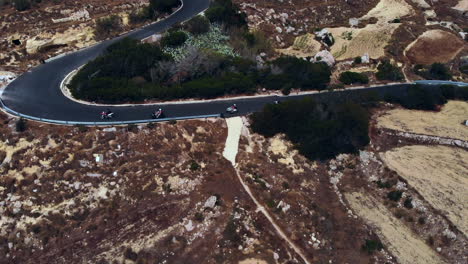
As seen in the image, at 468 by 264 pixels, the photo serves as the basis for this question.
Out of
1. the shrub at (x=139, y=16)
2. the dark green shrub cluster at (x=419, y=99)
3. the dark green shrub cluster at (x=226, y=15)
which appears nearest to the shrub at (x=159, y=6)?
the shrub at (x=139, y=16)

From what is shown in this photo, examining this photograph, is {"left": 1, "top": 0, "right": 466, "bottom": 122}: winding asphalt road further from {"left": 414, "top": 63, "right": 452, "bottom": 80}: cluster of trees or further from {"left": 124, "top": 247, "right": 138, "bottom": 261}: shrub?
{"left": 124, "top": 247, "right": 138, "bottom": 261}: shrub

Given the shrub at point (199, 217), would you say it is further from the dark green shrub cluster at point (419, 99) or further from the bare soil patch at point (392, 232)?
the dark green shrub cluster at point (419, 99)

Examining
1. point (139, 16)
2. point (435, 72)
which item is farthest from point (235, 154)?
point (435, 72)

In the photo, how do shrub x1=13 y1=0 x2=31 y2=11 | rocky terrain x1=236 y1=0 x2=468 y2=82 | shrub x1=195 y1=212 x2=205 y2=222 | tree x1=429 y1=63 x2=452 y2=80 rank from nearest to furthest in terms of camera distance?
shrub x1=195 y1=212 x2=205 y2=222, tree x1=429 y1=63 x2=452 y2=80, shrub x1=13 y1=0 x2=31 y2=11, rocky terrain x1=236 y1=0 x2=468 y2=82

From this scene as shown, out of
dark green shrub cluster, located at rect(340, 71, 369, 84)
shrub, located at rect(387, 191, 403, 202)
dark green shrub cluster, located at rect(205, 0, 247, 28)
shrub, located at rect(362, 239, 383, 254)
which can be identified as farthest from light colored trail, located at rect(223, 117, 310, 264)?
dark green shrub cluster, located at rect(205, 0, 247, 28)

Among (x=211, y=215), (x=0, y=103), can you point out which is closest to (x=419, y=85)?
(x=211, y=215)

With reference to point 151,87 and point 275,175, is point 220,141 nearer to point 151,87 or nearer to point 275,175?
point 275,175

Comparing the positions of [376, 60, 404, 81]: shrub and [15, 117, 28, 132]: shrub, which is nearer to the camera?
[15, 117, 28, 132]: shrub
